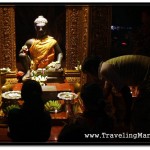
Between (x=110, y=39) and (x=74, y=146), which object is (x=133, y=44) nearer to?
(x=110, y=39)

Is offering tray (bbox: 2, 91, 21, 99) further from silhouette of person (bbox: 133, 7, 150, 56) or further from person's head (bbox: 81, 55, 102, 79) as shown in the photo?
silhouette of person (bbox: 133, 7, 150, 56)

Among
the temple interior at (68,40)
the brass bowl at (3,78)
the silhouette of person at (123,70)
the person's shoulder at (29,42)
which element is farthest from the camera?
the person's shoulder at (29,42)

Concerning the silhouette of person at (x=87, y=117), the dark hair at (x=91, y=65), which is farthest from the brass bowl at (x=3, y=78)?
the silhouette of person at (x=87, y=117)

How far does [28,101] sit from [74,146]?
0.64m

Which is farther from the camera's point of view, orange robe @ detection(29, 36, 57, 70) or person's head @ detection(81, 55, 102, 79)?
orange robe @ detection(29, 36, 57, 70)

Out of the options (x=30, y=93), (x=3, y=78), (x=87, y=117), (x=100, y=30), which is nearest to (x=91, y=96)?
(x=87, y=117)

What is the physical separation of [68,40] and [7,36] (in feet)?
3.63

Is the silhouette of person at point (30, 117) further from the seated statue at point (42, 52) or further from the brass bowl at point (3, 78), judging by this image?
the seated statue at point (42, 52)

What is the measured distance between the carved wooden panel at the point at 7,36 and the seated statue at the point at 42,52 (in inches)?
10.0

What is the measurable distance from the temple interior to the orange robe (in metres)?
0.30

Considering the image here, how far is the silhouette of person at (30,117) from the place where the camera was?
2938 mm

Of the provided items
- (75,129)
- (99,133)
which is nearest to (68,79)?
(99,133)

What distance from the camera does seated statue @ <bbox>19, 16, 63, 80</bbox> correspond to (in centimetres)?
630

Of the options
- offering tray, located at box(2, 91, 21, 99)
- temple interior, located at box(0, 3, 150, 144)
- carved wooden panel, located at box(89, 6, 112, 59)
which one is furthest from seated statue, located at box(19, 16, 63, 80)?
carved wooden panel, located at box(89, 6, 112, 59)
